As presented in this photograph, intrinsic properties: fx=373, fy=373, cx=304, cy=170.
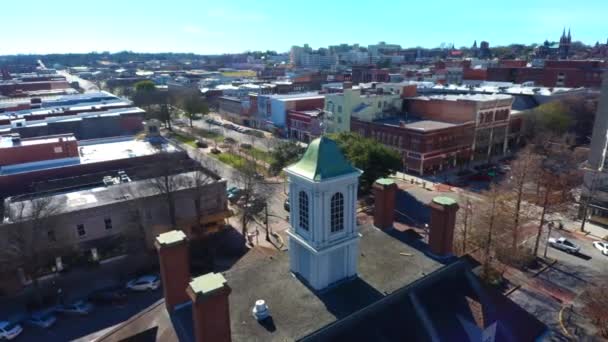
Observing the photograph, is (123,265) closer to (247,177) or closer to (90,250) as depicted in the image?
(90,250)

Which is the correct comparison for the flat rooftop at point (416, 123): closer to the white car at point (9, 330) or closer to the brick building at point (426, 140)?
the brick building at point (426, 140)

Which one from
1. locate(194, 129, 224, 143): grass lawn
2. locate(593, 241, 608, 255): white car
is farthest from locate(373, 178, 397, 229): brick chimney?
locate(194, 129, 224, 143): grass lawn

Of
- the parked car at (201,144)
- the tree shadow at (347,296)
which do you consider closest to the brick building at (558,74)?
the parked car at (201,144)

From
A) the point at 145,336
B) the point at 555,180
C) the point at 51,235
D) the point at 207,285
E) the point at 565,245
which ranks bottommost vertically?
the point at 565,245

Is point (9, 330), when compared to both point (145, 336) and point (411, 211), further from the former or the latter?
point (411, 211)

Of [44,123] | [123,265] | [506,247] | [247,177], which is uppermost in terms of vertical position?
[44,123]

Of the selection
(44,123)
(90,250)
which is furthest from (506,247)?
(44,123)

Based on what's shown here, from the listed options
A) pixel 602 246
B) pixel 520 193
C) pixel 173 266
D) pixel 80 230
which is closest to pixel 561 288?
pixel 520 193
